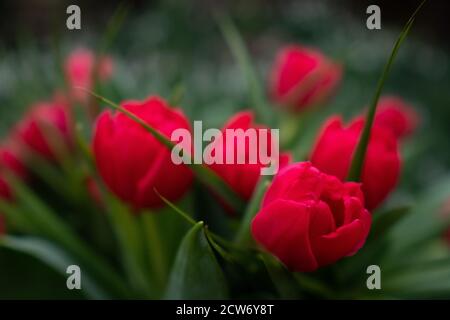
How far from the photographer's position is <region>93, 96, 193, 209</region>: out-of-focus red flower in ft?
0.89

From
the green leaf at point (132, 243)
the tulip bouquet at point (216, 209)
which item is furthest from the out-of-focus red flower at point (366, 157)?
the green leaf at point (132, 243)

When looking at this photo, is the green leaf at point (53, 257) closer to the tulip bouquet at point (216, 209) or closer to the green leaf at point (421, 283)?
the tulip bouquet at point (216, 209)

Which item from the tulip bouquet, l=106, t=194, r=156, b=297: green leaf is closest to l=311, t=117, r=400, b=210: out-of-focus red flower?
the tulip bouquet

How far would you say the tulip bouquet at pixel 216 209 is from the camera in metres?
0.24

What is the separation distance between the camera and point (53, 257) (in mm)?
308

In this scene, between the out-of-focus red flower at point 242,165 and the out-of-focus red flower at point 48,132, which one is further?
the out-of-focus red flower at point 48,132

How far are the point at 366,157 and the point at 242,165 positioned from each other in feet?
0.17

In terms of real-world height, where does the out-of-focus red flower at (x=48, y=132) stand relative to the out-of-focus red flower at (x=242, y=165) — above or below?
above

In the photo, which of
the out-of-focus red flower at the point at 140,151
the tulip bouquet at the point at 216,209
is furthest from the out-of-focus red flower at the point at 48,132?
the out-of-focus red flower at the point at 140,151

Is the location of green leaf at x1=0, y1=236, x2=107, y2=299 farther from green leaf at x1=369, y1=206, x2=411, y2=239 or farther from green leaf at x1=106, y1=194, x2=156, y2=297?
green leaf at x1=369, y1=206, x2=411, y2=239

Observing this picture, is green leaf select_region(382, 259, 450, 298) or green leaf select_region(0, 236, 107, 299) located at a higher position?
green leaf select_region(0, 236, 107, 299)

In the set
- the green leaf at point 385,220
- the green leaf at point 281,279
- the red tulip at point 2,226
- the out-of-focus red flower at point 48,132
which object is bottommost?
the green leaf at point 281,279

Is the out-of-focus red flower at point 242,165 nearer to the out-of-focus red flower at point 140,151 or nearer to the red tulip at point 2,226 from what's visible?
the out-of-focus red flower at point 140,151
